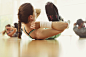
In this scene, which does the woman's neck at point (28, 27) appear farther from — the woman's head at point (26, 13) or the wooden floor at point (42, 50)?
the wooden floor at point (42, 50)

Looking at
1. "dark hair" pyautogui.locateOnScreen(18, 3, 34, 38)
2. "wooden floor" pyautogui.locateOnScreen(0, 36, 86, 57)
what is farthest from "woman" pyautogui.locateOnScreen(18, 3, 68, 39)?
"wooden floor" pyautogui.locateOnScreen(0, 36, 86, 57)

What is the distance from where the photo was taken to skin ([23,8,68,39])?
0.87 metres

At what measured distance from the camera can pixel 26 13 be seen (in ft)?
3.17

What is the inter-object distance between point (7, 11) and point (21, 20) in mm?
2913

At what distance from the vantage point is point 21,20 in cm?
100

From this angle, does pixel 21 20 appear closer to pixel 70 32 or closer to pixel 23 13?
pixel 23 13

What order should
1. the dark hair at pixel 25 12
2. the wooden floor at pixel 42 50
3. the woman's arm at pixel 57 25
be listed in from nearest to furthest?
1. the wooden floor at pixel 42 50
2. the woman's arm at pixel 57 25
3. the dark hair at pixel 25 12

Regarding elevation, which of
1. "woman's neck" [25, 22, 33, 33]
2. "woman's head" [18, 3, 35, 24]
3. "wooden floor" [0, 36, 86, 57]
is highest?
"woman's head" [18, 3, 35, 24]

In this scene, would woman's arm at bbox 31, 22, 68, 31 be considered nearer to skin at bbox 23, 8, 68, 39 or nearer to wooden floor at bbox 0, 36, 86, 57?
skin at bbox 23, 8, 68, 39

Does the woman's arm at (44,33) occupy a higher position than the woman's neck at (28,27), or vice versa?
the woman's neck at (28,27)

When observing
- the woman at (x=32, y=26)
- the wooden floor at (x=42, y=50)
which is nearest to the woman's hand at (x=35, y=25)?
the woman at (x=32, y=26)

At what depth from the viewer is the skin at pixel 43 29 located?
2.86ft

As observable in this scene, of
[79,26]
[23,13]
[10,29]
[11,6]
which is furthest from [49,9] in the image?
[11,6]

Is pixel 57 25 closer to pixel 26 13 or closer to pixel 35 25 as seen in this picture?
pixel 35 25
